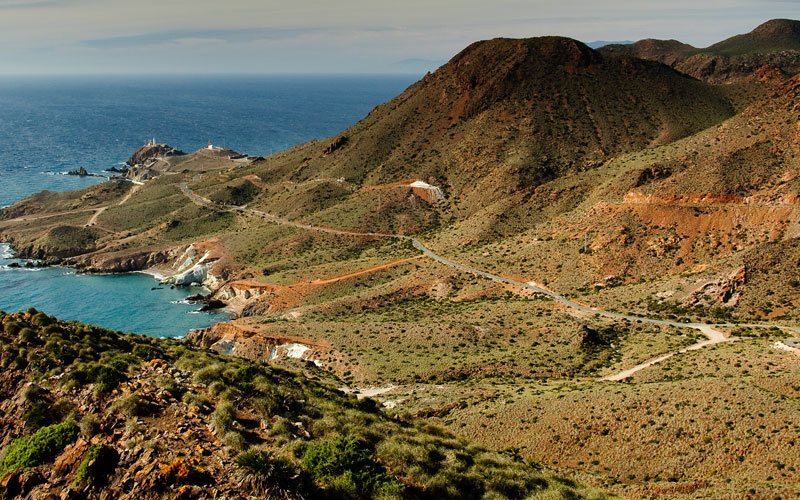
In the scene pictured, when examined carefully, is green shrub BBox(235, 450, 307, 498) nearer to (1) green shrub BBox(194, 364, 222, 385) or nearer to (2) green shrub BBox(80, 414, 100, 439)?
(2) green shrub BBox(80, 414, 100, 439)

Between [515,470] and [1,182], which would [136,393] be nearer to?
[515,470]

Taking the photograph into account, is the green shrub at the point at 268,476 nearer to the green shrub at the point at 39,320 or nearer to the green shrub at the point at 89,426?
the green shrub at the point at 89,426

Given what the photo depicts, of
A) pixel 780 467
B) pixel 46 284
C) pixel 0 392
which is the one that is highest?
pixel 0 392

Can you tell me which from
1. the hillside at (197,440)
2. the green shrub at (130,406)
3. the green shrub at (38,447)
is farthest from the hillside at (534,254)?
Result: the green shrub at (38,447)

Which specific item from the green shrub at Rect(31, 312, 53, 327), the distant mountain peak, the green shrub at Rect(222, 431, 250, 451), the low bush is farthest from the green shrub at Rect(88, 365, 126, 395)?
the distant mountain peak

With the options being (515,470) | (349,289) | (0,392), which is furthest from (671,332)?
(0,392)

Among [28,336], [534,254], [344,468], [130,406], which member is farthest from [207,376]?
[534,254]
